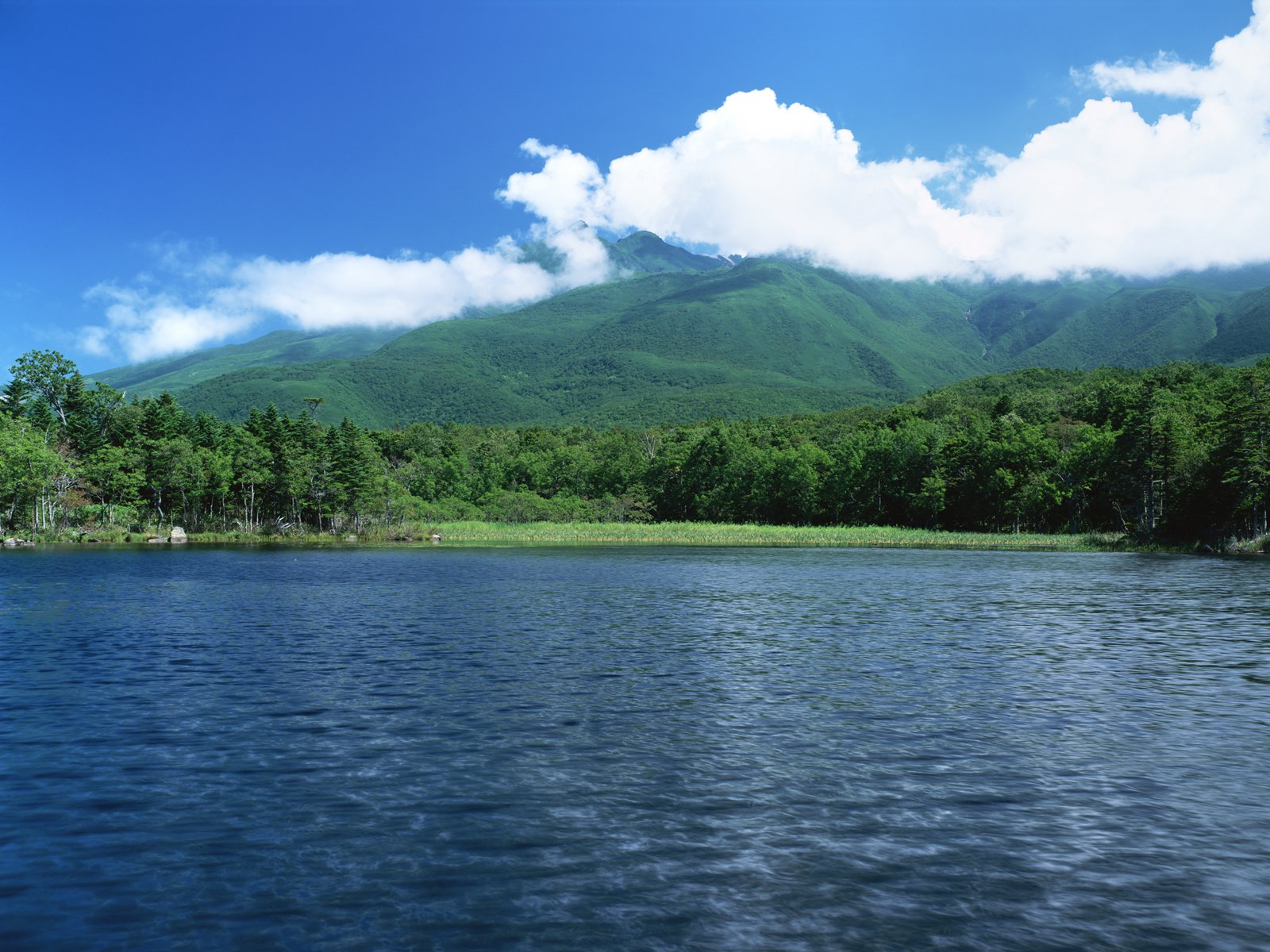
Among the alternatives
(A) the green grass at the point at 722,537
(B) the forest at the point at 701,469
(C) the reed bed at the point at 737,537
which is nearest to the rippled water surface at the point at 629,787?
(B) the forest at the point at 701,469

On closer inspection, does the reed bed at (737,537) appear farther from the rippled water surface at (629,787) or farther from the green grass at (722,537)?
the rippled water surface at (629,787)

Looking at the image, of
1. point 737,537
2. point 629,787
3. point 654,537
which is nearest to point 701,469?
point 654,537

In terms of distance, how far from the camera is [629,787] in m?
12.5

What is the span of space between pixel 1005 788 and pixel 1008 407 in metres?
137

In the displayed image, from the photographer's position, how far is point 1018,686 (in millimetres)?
19844

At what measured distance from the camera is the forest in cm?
8694

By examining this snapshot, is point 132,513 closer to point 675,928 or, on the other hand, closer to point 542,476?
point 542,476

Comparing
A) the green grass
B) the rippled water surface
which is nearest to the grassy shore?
the green grass

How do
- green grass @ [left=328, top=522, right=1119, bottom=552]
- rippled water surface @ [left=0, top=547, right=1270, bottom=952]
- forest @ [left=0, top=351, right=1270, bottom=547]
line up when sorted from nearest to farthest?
rippled water surface @ [left=0, top=547, right=1270, bottom=952]
forest @ [left=0, top=351, right=1270, bottom=547]
green grass @ [left=328, top=522, right=1119, bottom=552]

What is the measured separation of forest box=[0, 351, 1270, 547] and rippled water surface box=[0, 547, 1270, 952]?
6735cm

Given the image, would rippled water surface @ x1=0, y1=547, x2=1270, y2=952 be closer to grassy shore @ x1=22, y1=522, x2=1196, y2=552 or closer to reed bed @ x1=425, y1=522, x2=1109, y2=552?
grassy shore @ x1=22, y1=522, x2=1196, y2=552

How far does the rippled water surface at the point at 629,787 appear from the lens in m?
8.62

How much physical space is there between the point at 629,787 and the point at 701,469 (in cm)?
13392

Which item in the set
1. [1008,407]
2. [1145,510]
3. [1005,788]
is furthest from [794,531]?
[1005,788]
